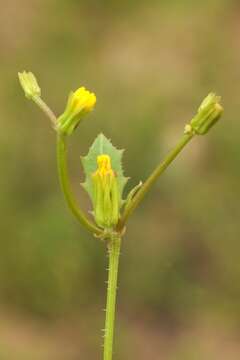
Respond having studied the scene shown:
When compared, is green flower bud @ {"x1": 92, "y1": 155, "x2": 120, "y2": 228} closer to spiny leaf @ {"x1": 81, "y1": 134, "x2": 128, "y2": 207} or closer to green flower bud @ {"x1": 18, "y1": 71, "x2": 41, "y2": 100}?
spiny leaf @ {"x1": 81, "y1": 134, "x2": 128, "y2": 207}

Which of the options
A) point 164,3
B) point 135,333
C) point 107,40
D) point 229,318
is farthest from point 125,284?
point 164,3

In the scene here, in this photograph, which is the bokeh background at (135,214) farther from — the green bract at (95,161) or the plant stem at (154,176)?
the plant stem at (154,176)

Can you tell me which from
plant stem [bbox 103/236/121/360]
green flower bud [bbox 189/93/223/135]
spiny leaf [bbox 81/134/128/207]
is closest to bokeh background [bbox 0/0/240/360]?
spiny leaf [bbox 81/134/128/207]

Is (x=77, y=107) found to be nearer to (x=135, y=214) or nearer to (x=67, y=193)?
(x=67, y=193)

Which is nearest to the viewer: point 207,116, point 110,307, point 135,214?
point 110,307

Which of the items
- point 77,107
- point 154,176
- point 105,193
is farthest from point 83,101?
point 154,176

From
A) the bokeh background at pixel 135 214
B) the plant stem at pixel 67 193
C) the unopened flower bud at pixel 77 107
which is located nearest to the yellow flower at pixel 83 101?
the unopened flower bud at pixel 77 107
